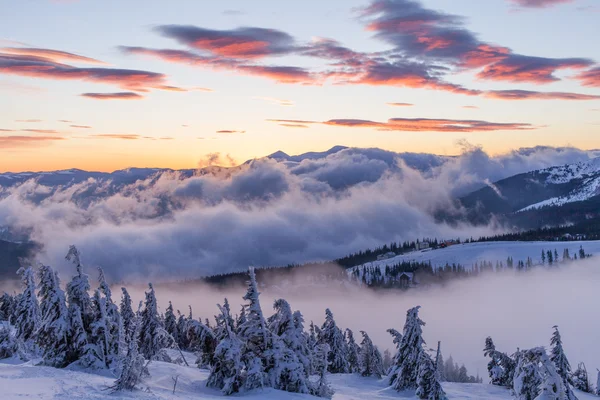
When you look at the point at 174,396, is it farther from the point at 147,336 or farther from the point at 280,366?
the point at 147,336

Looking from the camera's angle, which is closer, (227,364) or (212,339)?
(227,364)

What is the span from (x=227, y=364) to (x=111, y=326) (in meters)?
10.1

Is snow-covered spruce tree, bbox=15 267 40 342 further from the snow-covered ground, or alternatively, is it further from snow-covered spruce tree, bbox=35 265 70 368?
the snow-covered ground

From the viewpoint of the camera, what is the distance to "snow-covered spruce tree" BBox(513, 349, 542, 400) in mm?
28297

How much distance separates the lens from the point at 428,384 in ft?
153

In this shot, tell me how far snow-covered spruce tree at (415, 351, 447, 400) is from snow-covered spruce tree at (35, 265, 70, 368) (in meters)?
29.0

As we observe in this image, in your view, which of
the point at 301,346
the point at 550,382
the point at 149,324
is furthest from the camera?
the point at 149,324

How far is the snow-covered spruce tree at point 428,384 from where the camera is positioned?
1822 inches

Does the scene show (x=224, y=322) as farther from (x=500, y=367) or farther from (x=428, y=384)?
(x=500, y=367)

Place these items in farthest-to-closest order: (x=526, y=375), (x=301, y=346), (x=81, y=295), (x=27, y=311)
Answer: (x=27, y=311) < (x=81, y=295) < (x=301, y=346) < (x=526, y=375)

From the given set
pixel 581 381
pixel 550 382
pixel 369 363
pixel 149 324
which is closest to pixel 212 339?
pixel 550 382

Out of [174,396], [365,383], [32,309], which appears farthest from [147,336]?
[174,396]

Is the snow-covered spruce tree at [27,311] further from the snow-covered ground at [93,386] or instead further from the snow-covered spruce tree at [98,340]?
the snow-covered ground at [93,386]

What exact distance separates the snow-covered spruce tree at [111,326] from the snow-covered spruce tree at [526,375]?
24.8m
